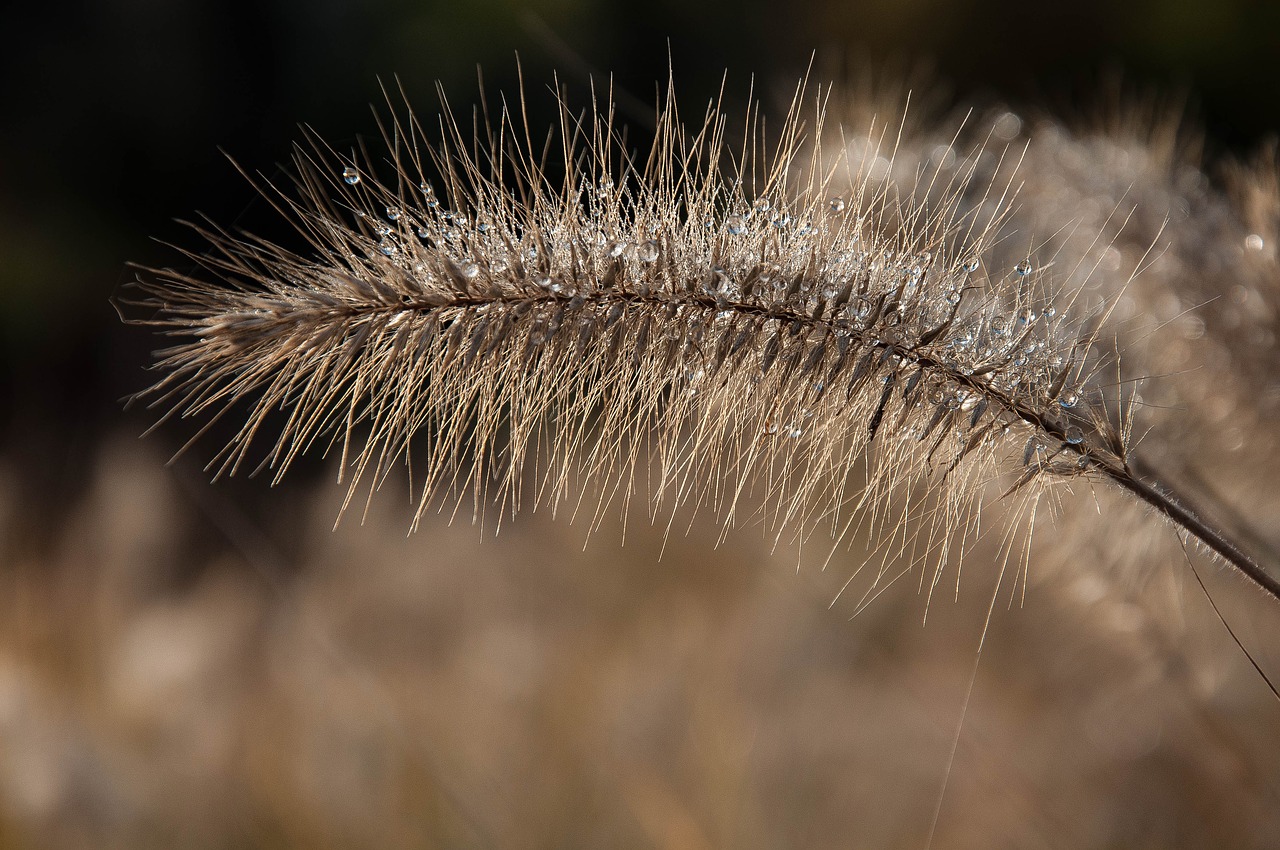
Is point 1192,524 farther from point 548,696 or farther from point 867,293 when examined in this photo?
point 548,696

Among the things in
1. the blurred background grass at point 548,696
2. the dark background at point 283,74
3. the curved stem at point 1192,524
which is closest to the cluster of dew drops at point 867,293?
the curved stem at point 1192,524

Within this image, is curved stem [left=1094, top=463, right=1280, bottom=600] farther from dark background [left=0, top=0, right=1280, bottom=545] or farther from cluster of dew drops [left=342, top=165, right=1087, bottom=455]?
dark background [left=0, top=0, right=1280, bottom=545]

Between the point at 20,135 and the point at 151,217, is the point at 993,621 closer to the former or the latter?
the point at 151,217

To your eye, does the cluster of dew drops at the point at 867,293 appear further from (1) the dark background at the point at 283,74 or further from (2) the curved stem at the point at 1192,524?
(1) the dark background at the point at 283,74

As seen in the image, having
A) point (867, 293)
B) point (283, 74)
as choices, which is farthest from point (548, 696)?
point (283, 74)

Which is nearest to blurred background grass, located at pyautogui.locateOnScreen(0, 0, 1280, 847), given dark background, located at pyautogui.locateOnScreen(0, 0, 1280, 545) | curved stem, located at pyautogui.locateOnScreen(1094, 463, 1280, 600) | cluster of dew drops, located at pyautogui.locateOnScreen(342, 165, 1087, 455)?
cluster of dew drops, located at pyautogui.locateOnScreen(342, 165, 1087, 455)
